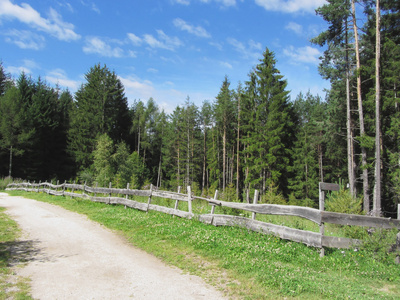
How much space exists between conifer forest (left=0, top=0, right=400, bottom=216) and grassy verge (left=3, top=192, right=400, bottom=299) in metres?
10.2

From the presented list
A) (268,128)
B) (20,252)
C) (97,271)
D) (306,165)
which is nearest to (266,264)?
(97,271)

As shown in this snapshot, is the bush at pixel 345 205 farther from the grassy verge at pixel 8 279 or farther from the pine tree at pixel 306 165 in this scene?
the pine tree at pixel 306 165

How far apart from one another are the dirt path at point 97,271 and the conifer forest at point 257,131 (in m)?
11.5

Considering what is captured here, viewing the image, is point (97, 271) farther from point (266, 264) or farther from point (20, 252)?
point (266, 264)

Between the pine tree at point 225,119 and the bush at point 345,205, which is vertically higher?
the pine tree at point 225,119

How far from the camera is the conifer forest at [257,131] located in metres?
21.0

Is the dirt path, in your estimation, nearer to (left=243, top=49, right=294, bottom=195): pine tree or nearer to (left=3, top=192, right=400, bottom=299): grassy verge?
(left=3, top=192, right=400, bottom=299): grassy verge

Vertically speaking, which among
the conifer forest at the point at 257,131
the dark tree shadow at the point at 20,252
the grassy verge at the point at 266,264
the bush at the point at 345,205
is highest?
the conifer forest at the point at 257,131

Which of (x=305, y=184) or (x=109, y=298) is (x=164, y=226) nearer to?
(x=109, y=298)

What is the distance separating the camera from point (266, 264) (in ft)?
18.5

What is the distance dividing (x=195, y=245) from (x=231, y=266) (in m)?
1.61

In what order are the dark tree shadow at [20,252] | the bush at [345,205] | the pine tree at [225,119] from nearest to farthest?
1. the dark tree shadow at [20,252]
2. the bush at [345,205]
3. the pine tree at [225,119]

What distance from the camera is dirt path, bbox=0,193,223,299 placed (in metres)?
4.46

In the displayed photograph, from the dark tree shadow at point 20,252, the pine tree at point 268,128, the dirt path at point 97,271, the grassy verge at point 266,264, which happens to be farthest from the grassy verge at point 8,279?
the pine tree at point 268,128
